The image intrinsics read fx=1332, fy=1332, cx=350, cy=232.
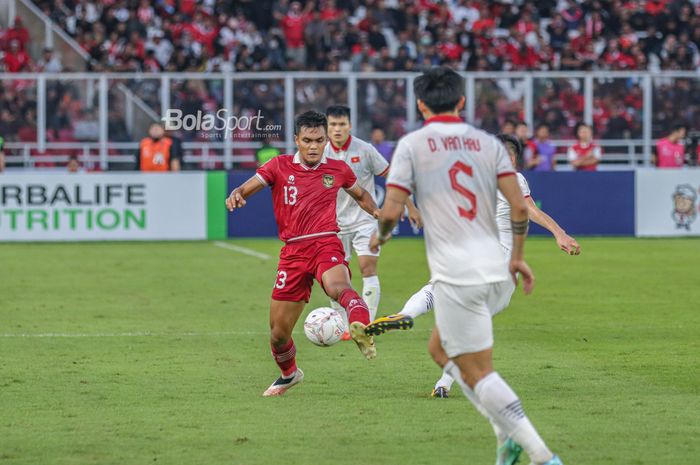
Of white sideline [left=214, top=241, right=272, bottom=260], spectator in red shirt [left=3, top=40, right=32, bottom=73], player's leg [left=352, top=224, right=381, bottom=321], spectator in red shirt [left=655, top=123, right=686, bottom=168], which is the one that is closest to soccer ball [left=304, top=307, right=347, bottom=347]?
player's leg [left=352, top=224, right=381, bottom=321]

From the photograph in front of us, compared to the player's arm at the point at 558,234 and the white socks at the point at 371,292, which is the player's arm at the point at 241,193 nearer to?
the player's arm at the point at 558,234

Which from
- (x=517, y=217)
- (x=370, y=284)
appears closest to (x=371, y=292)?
(x=370, y=284)

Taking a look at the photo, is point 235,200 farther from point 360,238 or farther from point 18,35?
point 18,35

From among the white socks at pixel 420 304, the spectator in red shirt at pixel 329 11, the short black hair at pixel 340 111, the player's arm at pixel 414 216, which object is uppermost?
the spectator in red shirt at pixel 329 11

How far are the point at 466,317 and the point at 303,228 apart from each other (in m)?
3.16

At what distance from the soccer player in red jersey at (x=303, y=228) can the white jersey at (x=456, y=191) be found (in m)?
2.70

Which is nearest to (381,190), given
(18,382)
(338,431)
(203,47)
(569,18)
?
(203,47)

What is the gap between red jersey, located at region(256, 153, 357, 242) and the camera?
9531 millimetres

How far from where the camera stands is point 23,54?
→ 29.1m

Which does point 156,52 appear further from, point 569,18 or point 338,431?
point 338,431

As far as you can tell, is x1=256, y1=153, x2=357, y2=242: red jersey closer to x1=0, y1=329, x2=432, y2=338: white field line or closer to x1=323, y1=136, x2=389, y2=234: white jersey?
x1=323, y1=136, x2=389, y2=234: white jersey

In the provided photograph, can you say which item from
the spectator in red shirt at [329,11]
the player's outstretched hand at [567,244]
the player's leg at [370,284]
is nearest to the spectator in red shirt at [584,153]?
the spectator in red shirt at [329,11]

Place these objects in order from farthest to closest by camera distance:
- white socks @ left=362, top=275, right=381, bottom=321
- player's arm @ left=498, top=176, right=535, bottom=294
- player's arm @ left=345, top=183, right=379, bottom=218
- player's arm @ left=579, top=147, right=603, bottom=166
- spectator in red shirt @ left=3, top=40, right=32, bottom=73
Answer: spectator in red shirt @ left=3, top=40, right=32, bottom=73, player's arm @ left=579, top=147, right=603, bottom=166, white socks @ left=362, top=275, right=381, bottom=321, player's arm @ left=345, top=183, right=379, bottom=218, player's arm @ left=498, top=176, right=535, bottom=294

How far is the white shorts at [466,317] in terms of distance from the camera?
6535mm
